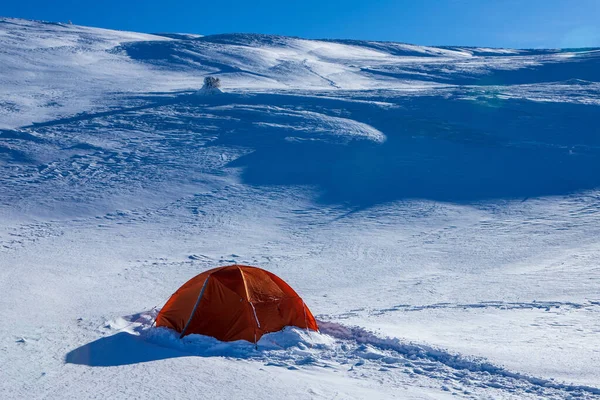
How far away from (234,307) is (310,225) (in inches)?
375

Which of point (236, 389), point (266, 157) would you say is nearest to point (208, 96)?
point (266, 157)

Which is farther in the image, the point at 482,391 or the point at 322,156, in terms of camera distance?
the point at 322,156

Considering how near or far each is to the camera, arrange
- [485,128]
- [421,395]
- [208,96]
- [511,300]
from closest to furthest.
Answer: [421,395], [511,300], [485,128], [208,96]

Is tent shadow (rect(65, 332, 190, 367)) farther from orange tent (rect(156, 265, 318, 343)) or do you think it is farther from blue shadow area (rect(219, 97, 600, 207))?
blue shadow area (rect(219, 97, 600, 207))

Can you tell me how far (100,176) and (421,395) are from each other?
17366 millimetres

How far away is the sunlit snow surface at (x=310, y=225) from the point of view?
809 cm

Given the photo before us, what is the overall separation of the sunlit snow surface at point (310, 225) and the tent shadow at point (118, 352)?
47mm

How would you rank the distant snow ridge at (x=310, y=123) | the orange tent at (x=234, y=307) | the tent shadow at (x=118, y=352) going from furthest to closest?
the distant snow ridge at (x=310, y=123) → the orange tent at (x=234, y=307) → the tent shadow at (x=118, y=352)

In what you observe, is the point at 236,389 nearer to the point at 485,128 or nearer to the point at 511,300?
the point at 511,300

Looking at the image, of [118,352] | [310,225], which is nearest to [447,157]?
[310,225]

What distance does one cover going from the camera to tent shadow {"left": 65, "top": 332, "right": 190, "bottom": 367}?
323 inches

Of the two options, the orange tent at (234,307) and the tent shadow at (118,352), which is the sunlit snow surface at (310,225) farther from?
the orange tent at (234,307)

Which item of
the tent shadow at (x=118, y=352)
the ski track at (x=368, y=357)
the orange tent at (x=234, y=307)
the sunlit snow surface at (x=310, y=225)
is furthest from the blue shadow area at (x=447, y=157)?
the tent shadow at (x=118, y=352)

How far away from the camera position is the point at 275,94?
106ft
